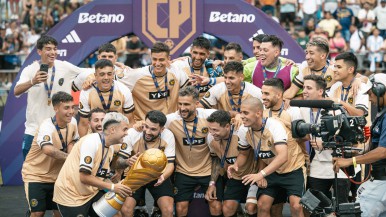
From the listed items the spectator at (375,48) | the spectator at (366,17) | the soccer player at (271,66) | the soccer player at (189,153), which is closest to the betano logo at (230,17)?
the soccer player at (271,66)

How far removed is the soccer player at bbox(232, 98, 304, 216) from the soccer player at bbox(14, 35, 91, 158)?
249cm

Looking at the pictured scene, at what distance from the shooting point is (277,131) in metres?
10.9

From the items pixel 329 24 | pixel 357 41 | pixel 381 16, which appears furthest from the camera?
pixel 381 16

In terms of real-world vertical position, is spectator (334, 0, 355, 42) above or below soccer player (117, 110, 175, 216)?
above

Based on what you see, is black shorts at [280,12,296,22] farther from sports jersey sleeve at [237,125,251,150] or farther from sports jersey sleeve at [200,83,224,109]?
sports jersey sleeve at [237,125,251,150]

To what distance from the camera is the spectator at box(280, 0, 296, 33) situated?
82.6ft

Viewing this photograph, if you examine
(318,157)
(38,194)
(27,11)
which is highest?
(27,11)

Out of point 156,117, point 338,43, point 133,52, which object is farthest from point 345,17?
point 156,117

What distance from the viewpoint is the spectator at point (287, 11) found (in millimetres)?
25172

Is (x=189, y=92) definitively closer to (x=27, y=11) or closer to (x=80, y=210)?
(x=80, y=210)

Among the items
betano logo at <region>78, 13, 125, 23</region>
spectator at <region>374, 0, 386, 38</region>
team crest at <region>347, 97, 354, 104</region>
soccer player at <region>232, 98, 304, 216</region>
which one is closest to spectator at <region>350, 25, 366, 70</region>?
spectator at <region>374, 0, 386, 38</region>

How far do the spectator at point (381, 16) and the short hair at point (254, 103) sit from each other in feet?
45.9

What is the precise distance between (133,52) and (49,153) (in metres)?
12.2

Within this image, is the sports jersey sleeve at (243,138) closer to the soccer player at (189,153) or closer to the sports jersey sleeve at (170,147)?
the soccer player at (189,153)
